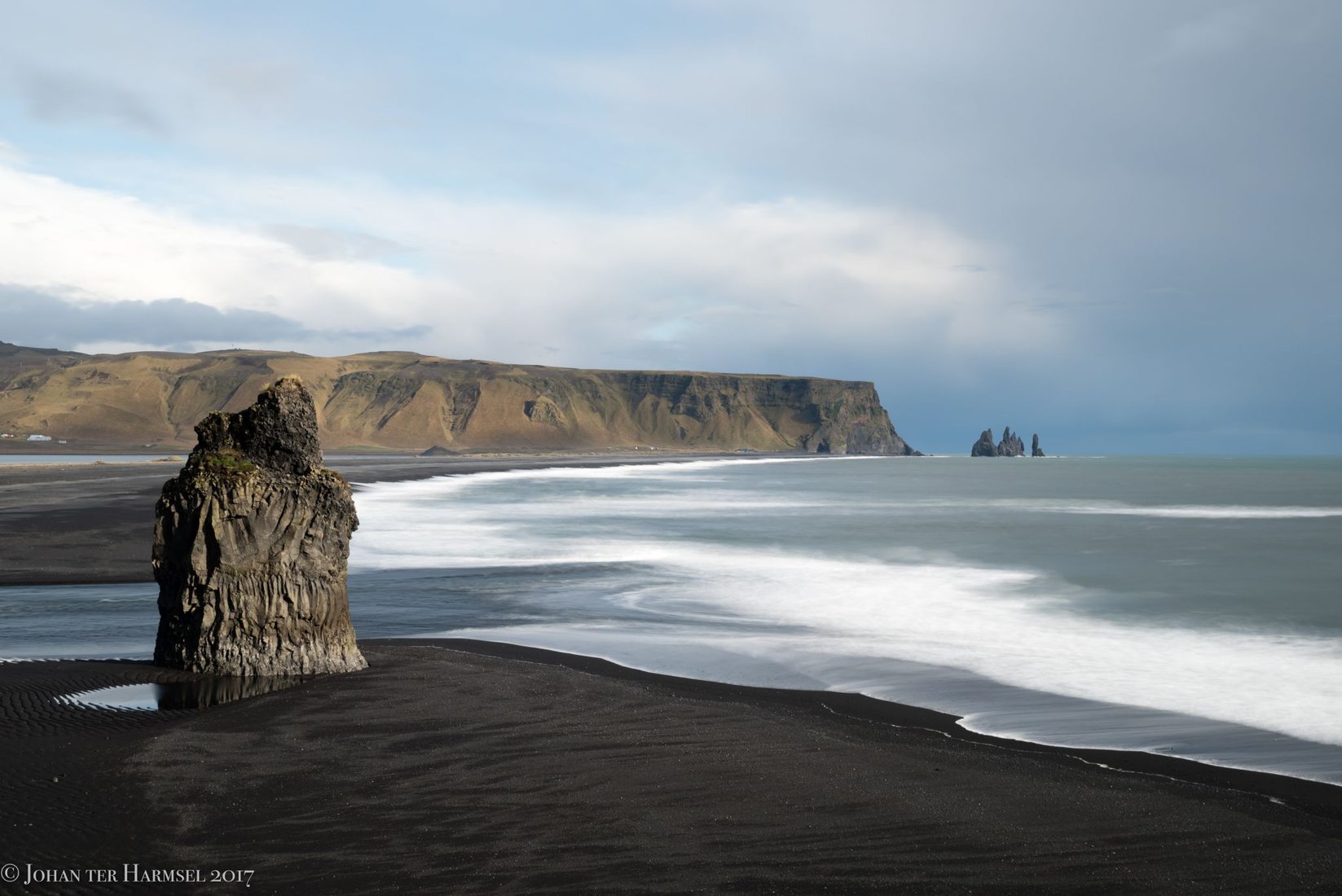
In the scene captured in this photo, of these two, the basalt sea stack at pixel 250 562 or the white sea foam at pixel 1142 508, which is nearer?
the basalt sea stack at pixel 250 562

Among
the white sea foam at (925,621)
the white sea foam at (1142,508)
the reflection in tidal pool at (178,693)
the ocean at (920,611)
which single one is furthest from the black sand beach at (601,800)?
the white sea foam at (1142,508)

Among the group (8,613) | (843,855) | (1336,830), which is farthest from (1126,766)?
(8,613)

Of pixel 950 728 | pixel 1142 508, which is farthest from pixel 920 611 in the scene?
pixel 1142 508

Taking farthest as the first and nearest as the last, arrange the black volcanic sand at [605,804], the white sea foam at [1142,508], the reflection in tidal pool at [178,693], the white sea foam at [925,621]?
the white sea foam at [1142,508] < the white sea foam at [925,621] < the reflection in tidal pool at [178,693] < the black volcanic sand at [605,804]

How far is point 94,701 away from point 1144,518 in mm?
40142

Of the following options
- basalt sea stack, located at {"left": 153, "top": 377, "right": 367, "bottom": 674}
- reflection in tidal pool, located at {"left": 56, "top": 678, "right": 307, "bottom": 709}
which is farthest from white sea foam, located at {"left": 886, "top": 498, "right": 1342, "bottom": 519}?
reflection in tidal pool, located at {"left": 56, "top": 678, "right": 307, "bottom": 709}

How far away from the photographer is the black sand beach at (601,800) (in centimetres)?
516

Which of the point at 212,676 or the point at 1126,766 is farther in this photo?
the point at 212,676

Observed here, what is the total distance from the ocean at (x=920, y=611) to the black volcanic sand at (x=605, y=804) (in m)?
1.81

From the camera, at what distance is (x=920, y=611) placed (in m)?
16.7

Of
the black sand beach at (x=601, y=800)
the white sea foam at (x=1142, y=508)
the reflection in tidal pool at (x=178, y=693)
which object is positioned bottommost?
the reflection in tidal pool at (x=178, y=693)

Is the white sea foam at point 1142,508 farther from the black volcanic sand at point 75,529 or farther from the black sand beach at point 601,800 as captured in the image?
the black sand beach at point 601,800

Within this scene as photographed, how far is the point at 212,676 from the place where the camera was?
9.34m

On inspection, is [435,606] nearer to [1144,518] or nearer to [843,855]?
[843,855]
